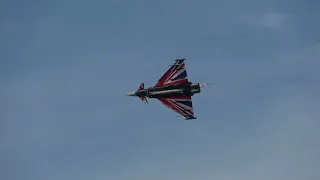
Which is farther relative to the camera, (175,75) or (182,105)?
(182,105)

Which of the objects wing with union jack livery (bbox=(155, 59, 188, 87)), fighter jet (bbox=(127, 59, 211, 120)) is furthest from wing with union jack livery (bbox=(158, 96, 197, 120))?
wing with union jack livery (bbox=(155, 59, 188, 87))

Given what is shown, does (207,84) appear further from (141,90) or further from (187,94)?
(141,90)

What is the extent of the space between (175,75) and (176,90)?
17.5 ft

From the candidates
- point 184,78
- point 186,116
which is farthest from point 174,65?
point 186,116

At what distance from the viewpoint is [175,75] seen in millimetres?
197625

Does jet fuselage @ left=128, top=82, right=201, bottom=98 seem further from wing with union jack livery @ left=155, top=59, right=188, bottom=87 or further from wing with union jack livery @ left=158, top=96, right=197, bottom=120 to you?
wing with union jack livery @ left=158, top=96, right=197, bottom=120

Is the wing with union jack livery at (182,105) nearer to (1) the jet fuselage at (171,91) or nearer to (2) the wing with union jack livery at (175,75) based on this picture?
(1) the jet fuselage at (171,91)

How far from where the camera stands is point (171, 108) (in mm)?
199625

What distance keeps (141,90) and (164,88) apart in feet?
27.0

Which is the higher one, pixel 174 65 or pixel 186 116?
pixel 174 65

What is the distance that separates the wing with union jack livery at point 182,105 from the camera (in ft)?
646

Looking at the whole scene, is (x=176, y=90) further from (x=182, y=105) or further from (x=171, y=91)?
(x=182, y=105)

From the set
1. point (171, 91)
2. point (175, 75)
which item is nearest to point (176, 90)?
point (171, 91)

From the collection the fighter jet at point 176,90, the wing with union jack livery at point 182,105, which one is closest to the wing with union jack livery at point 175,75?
the fighter jet at point 176,90
